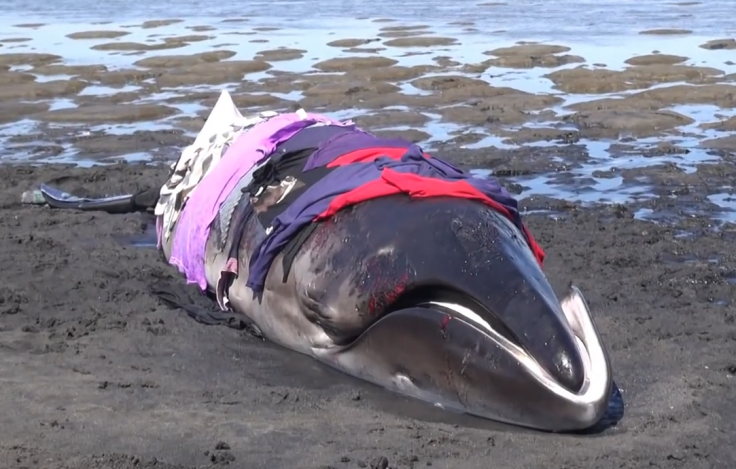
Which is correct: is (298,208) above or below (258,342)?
above

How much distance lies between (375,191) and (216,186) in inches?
66.5

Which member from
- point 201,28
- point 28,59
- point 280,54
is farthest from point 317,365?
Result: point 201,28

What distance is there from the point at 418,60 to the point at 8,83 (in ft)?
22.8

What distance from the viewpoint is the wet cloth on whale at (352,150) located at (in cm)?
592

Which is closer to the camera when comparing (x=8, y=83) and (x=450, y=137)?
(x=450, y=137)

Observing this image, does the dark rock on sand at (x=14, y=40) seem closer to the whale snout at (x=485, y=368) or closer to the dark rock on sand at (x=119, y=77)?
the dark rock on sand at (x=119, y=77)

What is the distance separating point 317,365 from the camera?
17.6 feet

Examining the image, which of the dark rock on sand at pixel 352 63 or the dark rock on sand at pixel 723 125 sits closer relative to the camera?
the dark rock on sand at pixel 723 125

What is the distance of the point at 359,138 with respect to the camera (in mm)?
6230

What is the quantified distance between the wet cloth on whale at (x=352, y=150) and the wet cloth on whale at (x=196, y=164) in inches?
47.8

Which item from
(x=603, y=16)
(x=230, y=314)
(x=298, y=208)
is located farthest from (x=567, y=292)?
(x=603, y=16)

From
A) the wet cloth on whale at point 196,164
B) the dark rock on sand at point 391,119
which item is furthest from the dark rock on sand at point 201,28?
the wet cloth on whale at point 196,164

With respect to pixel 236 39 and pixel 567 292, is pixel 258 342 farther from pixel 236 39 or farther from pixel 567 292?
pixel 236 39

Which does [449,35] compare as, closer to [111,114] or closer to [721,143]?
[111,114]
